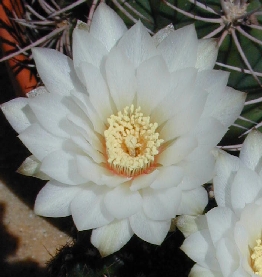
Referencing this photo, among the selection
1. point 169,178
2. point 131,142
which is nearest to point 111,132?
point 131,142

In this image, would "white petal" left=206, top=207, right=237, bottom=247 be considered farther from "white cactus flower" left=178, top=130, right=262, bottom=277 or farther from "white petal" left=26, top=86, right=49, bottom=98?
"white petal" left=26, top=86, right=49, bottom=98

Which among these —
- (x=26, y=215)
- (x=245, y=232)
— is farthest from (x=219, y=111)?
(x=26, y=215)

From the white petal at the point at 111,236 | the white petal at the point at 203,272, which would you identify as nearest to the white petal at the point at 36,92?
the white petal at the point at 111,236

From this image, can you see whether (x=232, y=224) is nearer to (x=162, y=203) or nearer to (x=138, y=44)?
(x=162, y=203)

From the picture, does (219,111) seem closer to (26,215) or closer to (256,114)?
(256,114)

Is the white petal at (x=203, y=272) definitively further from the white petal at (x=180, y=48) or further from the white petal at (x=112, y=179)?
the white petal at (x=180, y=48)
